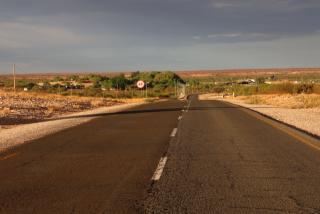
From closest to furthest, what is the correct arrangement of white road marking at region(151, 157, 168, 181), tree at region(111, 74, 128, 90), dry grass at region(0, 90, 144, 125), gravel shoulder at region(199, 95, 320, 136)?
white road marking at region(151, 157, 168, 181) < gravel shoulder at region(199, 95, 320, 136) < dry grass at region(0, 90, 144, 125) < tree at region(111, 74, 128, 90)

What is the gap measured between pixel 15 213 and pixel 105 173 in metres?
2.97

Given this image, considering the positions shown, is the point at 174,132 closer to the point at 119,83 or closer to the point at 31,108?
the point at 31,108

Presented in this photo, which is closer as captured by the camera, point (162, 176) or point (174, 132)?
point (162, 176)

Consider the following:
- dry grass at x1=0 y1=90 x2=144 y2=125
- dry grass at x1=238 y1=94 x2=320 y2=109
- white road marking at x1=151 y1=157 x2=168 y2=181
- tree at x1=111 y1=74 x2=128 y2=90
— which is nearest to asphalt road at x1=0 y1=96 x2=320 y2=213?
white road marking at x1=151 y1=157 x2=168 y2=181

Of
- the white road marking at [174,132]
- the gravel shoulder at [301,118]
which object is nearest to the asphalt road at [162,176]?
the white road marking at [174,132]

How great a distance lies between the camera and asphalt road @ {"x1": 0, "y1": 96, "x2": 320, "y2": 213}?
21.5ft

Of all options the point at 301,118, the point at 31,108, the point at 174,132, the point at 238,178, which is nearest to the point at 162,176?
the point at 238,178

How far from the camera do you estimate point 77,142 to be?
14.2 meters

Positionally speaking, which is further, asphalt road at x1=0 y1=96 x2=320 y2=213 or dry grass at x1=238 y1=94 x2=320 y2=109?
dry grass at x1=238 y1=94 x2=320 y2=109

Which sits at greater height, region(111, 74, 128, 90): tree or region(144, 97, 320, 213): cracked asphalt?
region(111, 74, 128, 90): tree

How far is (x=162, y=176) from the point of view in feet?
28.1

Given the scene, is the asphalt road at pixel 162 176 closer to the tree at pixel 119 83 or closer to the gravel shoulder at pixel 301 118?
the gravel shoulder at pixel 301 118

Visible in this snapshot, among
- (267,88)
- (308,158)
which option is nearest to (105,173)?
(308,158)

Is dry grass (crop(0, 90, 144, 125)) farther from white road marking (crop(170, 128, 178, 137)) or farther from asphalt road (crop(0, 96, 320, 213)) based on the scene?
asphalt road (crop(0, 96, 320, 213))
